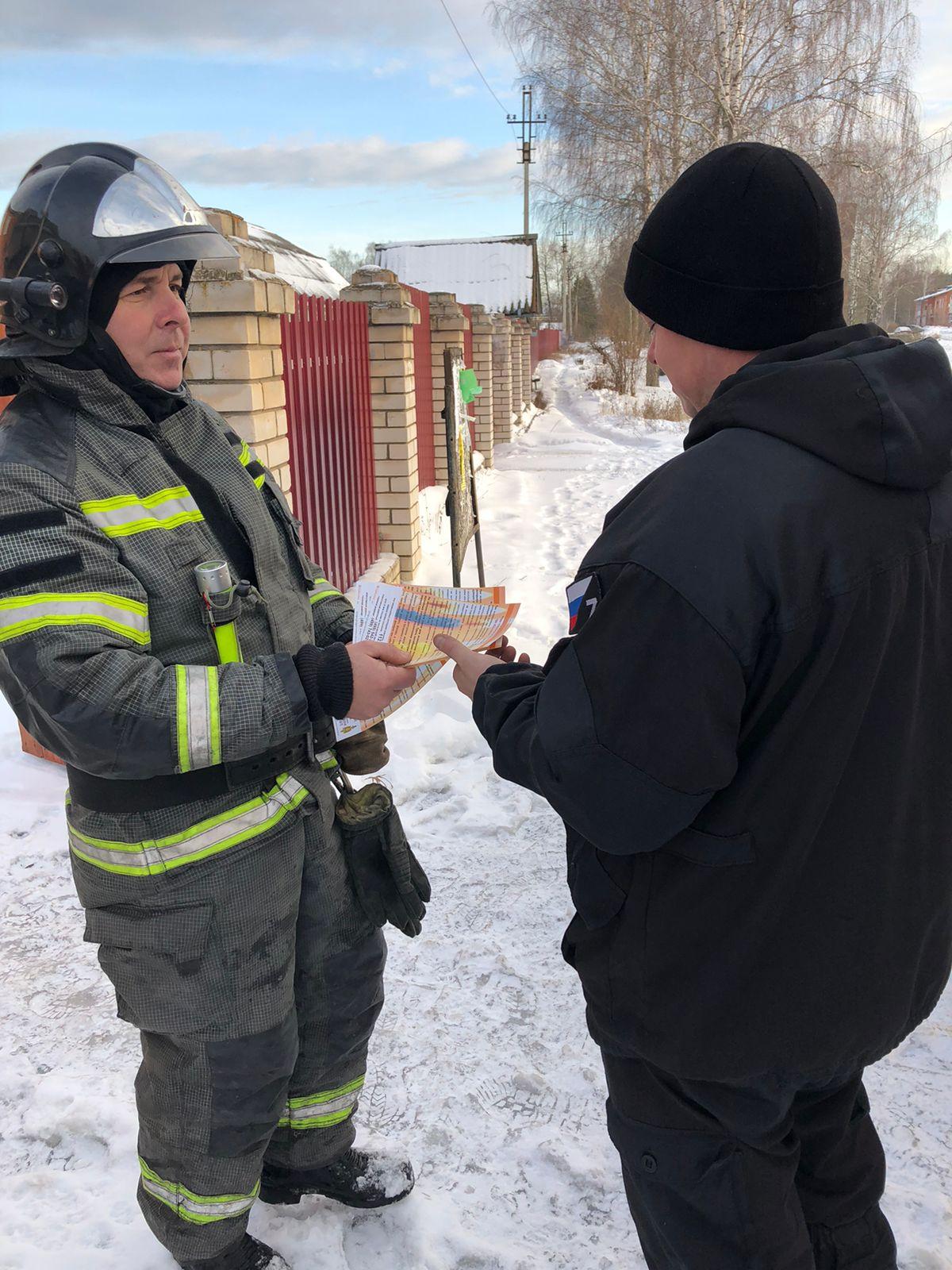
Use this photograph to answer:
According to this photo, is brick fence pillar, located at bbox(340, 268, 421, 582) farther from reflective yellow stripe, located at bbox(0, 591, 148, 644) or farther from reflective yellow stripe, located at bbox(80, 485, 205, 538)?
reflective yellow stripe, located at bbox(0, 591, 148, 644)

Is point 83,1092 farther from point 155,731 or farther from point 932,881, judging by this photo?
point 932,881

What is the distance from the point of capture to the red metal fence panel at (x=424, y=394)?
9.80 metres

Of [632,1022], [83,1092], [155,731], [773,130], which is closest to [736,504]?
[632,1022]

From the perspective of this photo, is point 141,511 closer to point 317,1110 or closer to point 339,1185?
point 317,1110

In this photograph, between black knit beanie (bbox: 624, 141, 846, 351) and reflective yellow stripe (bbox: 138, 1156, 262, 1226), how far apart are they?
1.74 metres

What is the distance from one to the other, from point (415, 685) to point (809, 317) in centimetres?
95

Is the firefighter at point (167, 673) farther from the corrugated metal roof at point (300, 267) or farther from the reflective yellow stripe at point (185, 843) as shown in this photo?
the corrugated metal roof at point (300, 267)

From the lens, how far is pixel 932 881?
139cm

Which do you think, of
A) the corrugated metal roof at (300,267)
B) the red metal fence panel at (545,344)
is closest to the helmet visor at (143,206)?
the corrugated metal roof at (300,267)

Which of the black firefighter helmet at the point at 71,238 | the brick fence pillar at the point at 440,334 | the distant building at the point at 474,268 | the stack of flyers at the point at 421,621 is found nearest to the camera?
the black firefighter helmet at the point at 71,238

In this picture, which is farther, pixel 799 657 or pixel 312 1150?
pixel 312 1150

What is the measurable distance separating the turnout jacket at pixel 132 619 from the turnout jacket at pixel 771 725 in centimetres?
50

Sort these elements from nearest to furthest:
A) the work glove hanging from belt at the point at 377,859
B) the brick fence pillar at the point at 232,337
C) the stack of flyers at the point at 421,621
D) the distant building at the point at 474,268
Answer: the stack of flyers at the point at 421,621 < the work glove hanging from belt at the point at 377,859 < the brick fence pillar at the point at 232,337 < the distant building at the point at 474,268

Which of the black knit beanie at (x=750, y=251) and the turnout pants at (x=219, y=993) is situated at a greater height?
the black knit beanie at (x=750, y=251)
